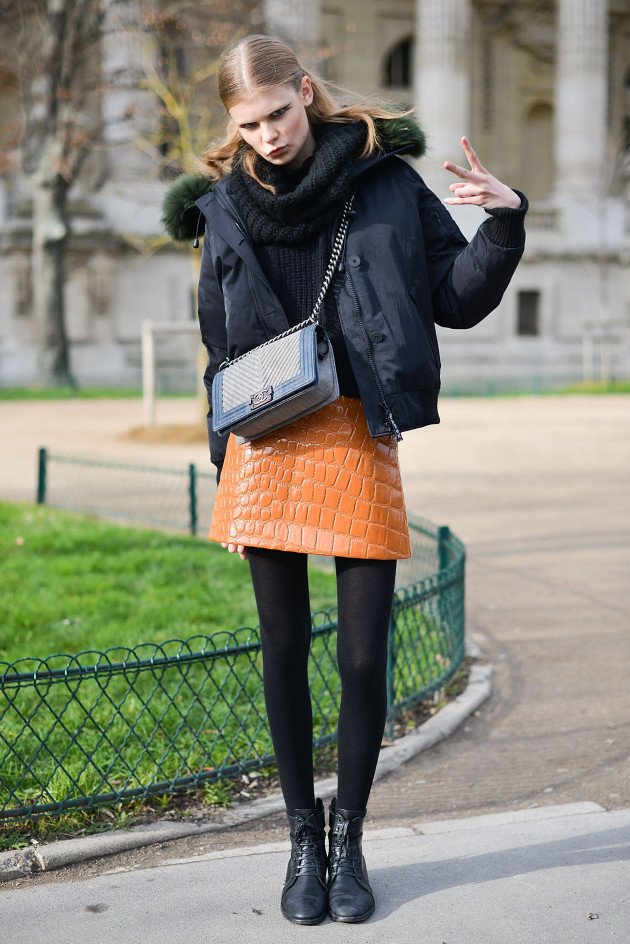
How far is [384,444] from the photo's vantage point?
3057mm

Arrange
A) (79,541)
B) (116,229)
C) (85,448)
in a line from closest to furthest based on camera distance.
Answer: (79,541), (85,448), (116,229)

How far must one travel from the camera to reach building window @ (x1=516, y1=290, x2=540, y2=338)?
37.2 meters

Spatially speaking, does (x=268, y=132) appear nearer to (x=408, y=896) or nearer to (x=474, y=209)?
(x=408, y=896)

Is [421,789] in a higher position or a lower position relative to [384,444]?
lower

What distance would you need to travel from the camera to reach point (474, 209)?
32.3 metres

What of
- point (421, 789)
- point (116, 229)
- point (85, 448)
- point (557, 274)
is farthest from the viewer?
point (557, 274)

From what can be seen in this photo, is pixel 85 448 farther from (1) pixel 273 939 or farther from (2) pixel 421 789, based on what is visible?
(1) pixel 273 939

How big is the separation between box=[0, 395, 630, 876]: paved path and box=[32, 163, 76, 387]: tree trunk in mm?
11388

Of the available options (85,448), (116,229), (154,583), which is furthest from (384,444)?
(116,229)

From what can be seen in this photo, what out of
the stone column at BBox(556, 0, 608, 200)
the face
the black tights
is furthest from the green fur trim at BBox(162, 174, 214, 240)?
the stone column at BBox(556, 0, 608, 200)

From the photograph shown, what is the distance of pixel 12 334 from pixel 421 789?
98.3 feet

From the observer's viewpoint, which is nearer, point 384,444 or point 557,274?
point 384,444

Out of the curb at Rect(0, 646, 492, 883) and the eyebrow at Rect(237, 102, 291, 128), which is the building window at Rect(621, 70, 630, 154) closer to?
the curb at Rect(0, 646, 492, 883)

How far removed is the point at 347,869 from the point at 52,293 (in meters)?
27.7
